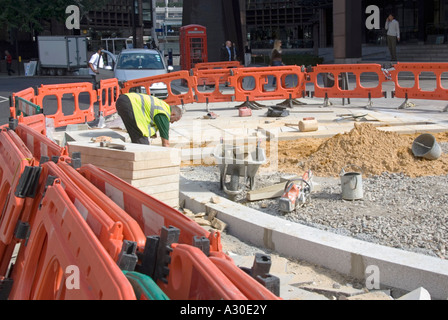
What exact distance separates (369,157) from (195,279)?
6540 mm

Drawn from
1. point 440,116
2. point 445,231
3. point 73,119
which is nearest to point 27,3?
point 73,119

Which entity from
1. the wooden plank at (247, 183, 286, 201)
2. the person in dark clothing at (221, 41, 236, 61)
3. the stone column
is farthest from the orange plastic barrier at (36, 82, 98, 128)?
the stone column

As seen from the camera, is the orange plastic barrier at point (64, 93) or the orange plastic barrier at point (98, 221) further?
the orange plastic barrier at point (64, 93)

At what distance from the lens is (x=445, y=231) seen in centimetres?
602

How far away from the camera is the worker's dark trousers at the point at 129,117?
8.08 m

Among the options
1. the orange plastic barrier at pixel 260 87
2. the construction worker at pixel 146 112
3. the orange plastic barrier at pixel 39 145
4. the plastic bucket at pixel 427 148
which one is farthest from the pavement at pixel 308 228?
the plastic bucket at pixel 427 148

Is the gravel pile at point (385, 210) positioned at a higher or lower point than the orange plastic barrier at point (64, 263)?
lower

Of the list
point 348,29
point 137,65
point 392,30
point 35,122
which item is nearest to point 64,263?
point 35,122

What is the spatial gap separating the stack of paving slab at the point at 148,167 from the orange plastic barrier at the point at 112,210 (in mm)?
2047

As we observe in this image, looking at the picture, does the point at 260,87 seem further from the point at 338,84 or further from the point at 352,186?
the point at 352,186

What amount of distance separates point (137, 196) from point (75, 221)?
0.67 meters

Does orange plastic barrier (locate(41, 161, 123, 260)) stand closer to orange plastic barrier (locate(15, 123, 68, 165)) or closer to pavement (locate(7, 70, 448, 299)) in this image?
orange plastic barrier (locate(15, 123, 68, 165))

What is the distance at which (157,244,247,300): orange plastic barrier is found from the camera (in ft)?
7.76

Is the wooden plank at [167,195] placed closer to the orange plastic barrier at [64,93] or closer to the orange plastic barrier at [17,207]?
the orange plastic barrier at [17,207]
